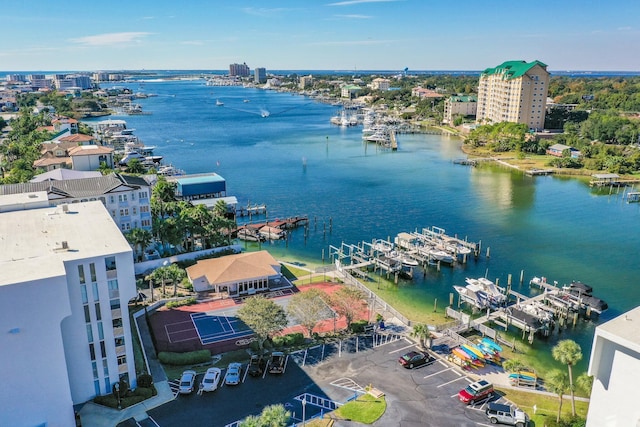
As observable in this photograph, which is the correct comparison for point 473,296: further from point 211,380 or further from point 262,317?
point 211,380

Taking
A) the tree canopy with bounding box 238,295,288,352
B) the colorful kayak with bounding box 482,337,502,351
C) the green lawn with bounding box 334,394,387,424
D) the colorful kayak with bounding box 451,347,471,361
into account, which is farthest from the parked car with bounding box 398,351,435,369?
the tree canopy with bounding box 238,295,288,352

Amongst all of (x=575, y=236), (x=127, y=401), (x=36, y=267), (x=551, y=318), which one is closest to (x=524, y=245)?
(x=575, y=236)

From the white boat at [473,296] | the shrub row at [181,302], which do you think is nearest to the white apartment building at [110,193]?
the shrub row at [181,302]

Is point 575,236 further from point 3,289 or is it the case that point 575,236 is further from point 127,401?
point 3,289

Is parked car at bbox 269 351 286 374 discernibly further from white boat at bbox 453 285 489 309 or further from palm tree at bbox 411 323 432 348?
white boat at bbox 453 285 489 309

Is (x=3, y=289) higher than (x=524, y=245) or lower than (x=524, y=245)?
higher

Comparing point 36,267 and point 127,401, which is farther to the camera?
point 127,401
